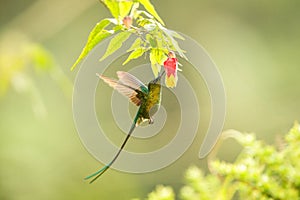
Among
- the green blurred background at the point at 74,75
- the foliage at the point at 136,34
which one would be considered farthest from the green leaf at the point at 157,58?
the green blurred background at the point at 74,75

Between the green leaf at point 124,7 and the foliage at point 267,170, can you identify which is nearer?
the green leaf at point 124,7

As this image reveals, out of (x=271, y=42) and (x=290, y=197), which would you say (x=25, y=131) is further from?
(x=290, y=197)

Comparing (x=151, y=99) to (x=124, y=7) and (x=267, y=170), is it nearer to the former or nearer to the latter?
(x=124, y=7)

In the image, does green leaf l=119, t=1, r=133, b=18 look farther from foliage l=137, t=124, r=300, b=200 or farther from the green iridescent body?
foliage l=137, t=124, r=300, b=200

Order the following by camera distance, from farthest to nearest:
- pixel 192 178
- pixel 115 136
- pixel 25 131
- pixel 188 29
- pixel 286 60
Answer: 1. pixel 188 29
2. pixel 286 60
3. pixel 115 136
4. pixel 25 131
5. pixel 192 178

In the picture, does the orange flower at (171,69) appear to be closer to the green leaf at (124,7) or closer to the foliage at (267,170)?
the green leaf at (124,7)

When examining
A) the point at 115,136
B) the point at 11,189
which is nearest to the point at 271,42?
the point at 115,136
